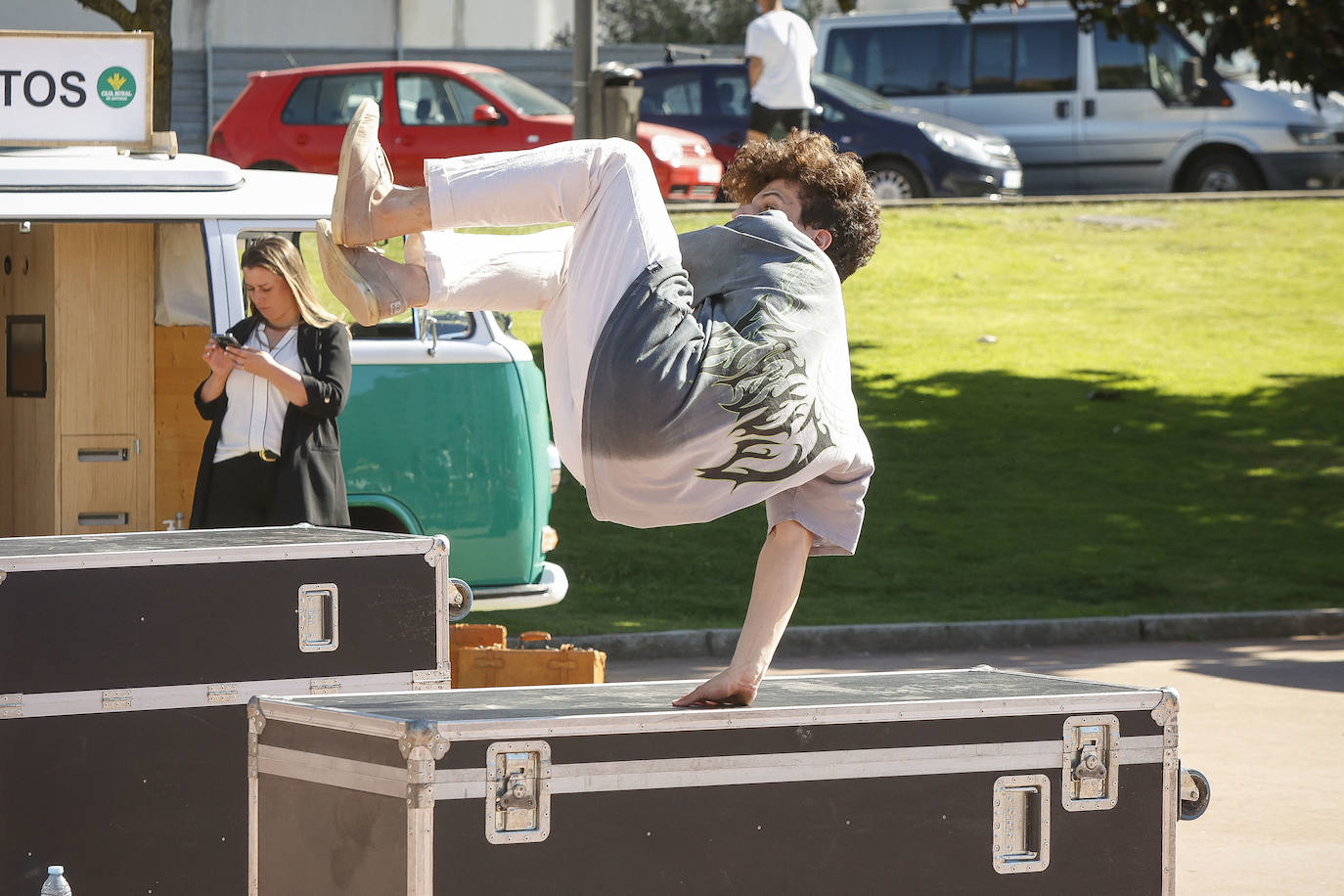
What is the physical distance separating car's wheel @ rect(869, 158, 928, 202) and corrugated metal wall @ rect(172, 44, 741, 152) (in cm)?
752

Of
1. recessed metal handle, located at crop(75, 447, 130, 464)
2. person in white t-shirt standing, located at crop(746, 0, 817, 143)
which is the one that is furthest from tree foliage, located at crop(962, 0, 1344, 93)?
recessed metal handle, located at crop(75, 447, 130, 464)

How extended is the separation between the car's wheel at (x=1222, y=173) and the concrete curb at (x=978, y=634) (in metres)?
11.3

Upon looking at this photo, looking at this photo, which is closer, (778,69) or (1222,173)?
(778,69)

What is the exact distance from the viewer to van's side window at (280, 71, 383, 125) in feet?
54.8

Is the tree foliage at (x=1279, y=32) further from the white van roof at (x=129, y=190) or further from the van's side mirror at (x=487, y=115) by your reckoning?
the white van roof at (x=129, y=190)

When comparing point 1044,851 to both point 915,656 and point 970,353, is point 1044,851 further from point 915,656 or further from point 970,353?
point 970,353

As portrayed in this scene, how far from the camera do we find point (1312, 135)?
20375mm

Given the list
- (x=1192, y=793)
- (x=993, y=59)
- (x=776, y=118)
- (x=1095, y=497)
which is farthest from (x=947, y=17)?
(x=1192, y=793)

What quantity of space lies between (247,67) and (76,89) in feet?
64.4

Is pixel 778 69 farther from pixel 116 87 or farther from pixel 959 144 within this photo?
pixel 116 87

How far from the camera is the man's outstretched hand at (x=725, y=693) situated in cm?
399

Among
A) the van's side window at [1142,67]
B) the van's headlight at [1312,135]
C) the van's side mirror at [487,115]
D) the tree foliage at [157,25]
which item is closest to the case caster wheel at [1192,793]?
the tree foliage at [157,25]

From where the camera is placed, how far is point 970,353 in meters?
16.4

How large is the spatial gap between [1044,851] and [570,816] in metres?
1.08
